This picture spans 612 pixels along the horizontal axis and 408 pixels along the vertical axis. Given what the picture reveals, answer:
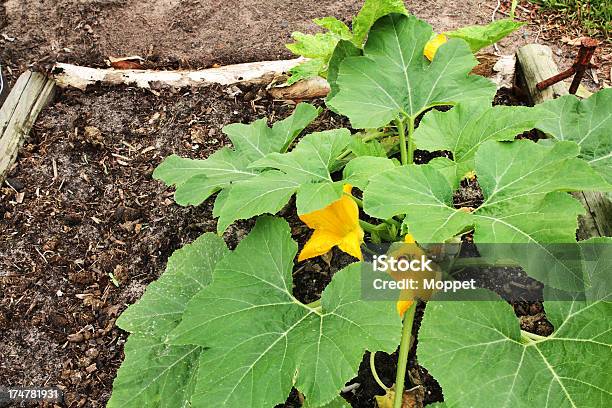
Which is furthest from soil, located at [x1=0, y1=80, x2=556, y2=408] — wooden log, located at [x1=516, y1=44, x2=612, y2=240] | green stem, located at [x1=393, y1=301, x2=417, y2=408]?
wooden log, located at [x1=516, y1=44, x2=612, y2=240]

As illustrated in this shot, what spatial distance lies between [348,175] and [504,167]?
1.60ft

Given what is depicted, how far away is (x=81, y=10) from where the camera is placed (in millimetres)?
4324

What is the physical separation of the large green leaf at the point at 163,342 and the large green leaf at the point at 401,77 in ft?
2.47

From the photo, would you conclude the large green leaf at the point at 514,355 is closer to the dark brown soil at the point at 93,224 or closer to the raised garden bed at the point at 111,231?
the raised garden bed at the point at 111,231

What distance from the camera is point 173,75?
3578mm

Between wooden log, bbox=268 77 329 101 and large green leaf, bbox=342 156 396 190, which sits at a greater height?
large green leaf, bbox=342 156 396 190

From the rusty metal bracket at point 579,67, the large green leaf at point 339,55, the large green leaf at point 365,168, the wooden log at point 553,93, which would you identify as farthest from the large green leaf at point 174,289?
the rusty metal bracket at point 579,67

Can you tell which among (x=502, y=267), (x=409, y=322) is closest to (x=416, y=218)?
(x=409, y=322)

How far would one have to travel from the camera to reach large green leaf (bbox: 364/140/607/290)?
1.69 m

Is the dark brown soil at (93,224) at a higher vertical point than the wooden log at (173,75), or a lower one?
lower

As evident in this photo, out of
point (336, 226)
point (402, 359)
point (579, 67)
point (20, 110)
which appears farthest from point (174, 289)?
point (579, 67)

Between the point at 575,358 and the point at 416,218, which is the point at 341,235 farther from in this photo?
the point at 575,358

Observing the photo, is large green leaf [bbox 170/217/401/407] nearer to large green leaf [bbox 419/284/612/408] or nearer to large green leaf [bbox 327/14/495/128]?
large green leaf [bbox 419/284/612/408]

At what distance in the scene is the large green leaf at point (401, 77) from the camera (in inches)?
91.9
